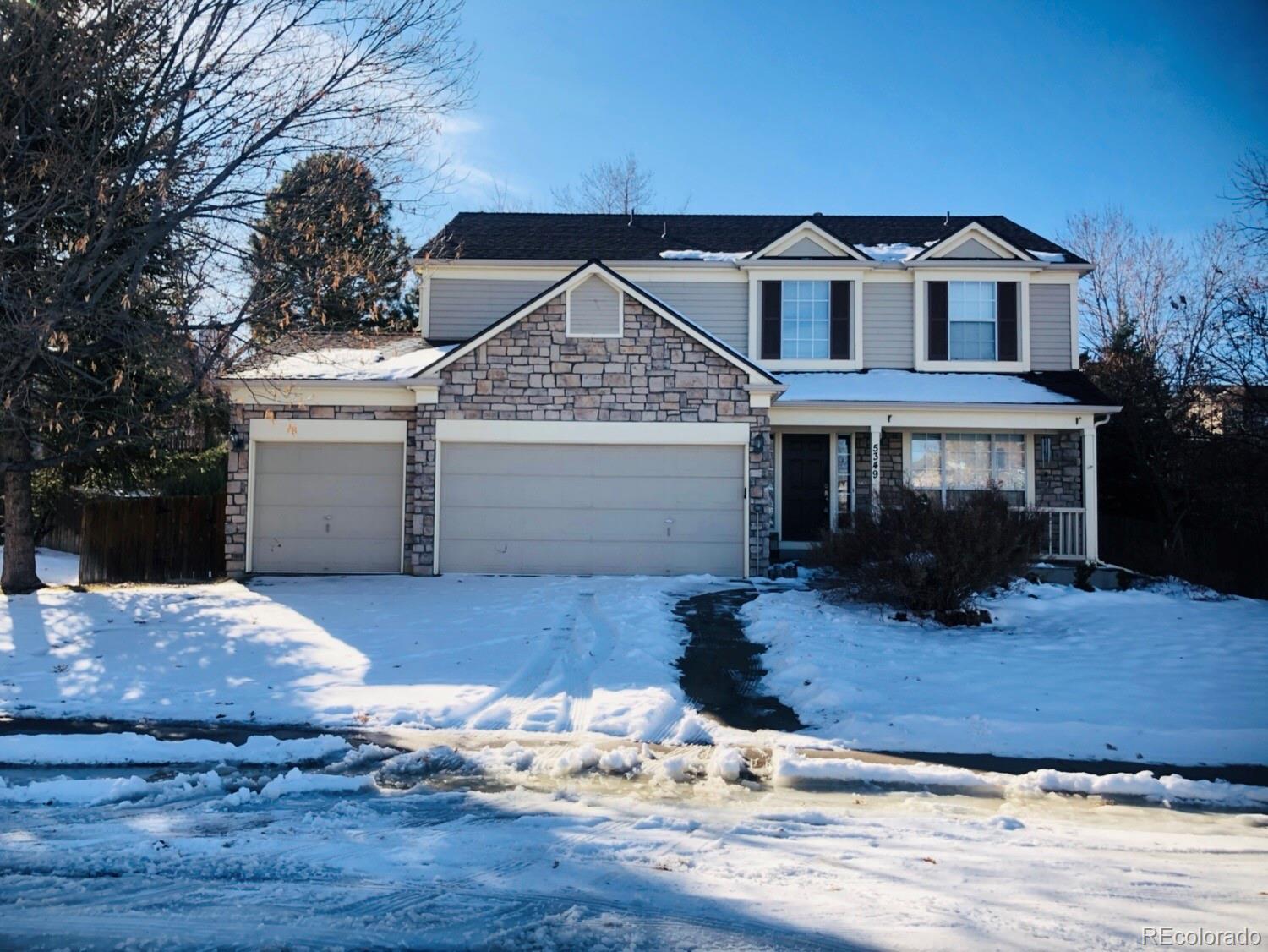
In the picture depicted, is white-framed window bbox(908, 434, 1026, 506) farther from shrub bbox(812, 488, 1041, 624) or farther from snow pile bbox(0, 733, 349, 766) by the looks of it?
snow pile bbox(0, 733, 349, 766)

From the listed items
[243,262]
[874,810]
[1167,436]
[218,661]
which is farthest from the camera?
[1167,436]

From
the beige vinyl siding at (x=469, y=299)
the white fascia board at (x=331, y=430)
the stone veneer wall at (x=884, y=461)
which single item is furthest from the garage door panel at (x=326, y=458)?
the stone veneer wall at (x=884, y=461)

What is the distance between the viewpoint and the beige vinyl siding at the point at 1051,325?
1811 centimetres

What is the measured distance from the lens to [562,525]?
49.3 feet

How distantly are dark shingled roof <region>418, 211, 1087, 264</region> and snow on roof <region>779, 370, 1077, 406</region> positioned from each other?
273cm

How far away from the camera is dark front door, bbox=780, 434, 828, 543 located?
17.6 m

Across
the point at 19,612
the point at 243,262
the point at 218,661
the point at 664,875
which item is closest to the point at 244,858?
the point at 664,875

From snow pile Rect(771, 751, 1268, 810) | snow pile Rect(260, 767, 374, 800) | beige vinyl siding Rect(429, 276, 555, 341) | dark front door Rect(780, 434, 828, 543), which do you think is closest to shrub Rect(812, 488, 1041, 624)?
snow pile Rect(771, 751, 1268, 810)

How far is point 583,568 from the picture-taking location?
15.0m

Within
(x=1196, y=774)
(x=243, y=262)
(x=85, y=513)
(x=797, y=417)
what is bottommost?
(x=1196, y=774)

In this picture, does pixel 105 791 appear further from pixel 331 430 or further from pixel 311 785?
pixel 331 430

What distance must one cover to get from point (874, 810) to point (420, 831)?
2.69 metres

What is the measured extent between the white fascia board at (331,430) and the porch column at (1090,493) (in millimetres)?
11338

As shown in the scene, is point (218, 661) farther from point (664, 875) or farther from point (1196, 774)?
point (1196, 774)
